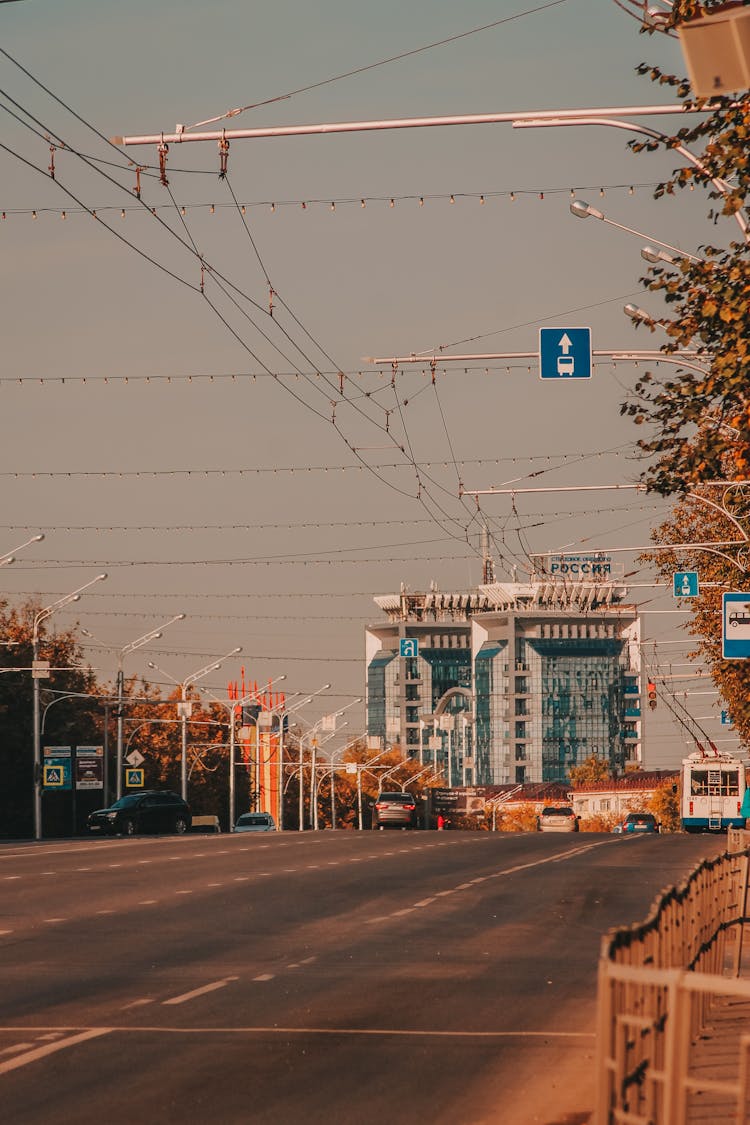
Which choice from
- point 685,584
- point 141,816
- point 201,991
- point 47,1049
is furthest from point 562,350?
point 141,816

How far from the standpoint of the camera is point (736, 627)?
108 feet

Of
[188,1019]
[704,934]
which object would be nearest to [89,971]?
[188,1019]

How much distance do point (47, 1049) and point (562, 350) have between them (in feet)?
64.1

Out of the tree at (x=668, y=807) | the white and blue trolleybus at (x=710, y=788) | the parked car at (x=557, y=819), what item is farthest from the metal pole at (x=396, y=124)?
the tree at (x=668, y=807)

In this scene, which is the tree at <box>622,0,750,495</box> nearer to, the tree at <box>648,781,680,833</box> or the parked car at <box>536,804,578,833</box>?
the parked car at <box>536,804,578,833</box>

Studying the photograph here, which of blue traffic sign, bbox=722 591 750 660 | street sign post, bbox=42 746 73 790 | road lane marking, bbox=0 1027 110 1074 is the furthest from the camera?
street sign post, bbox=42 746 73 790

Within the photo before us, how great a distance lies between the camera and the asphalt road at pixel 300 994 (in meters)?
10.8

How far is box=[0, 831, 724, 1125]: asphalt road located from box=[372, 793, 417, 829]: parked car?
48.8 m

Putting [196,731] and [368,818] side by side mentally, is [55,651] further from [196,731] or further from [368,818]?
[368,818]

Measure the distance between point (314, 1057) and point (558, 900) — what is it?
658 inches

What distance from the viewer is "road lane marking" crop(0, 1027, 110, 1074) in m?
11.6

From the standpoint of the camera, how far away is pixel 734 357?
15.9 meters

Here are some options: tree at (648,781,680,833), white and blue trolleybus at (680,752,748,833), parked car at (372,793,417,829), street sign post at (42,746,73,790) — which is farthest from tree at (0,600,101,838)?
tree at (648,781,680,833)

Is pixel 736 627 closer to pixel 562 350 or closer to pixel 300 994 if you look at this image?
pixel 562 350
